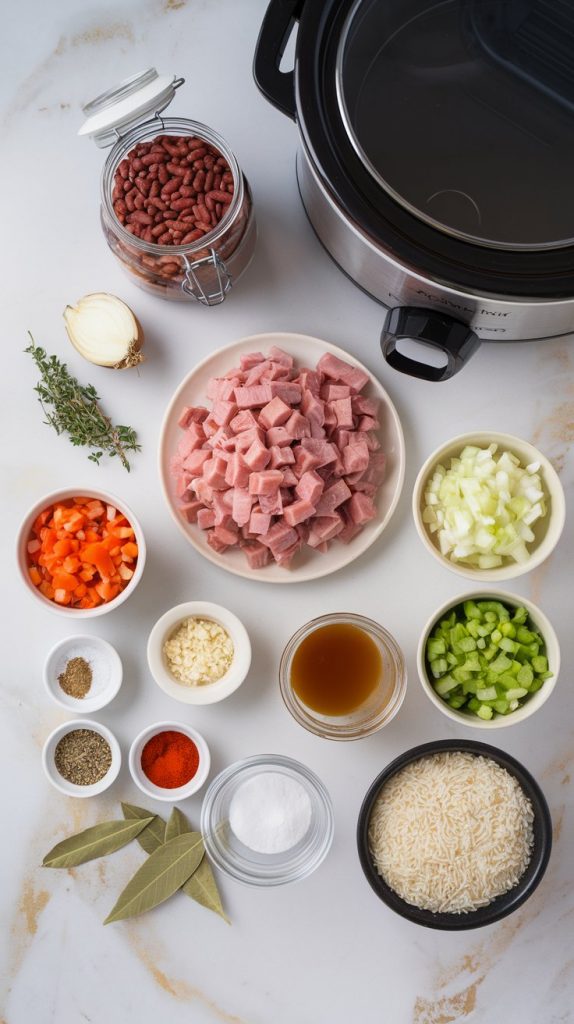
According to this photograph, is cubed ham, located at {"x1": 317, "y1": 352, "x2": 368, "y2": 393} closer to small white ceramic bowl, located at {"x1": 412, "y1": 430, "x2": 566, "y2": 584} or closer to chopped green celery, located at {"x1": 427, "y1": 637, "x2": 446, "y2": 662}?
small white ceramic bowl, located at {"x1": 412, "y1": 430, "x2": 566, "y2": 584}

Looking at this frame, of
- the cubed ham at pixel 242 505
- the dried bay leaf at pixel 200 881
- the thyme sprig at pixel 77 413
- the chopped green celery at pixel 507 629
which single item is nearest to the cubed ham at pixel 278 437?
the cubed ham at pixel 242 505

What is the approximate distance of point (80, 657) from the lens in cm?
170

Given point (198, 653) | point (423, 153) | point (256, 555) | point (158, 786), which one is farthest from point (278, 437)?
point (158, 786)

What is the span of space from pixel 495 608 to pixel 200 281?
0.87 metres

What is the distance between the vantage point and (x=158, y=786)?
5.50 feet

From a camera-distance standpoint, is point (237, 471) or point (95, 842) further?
point (95, 842)

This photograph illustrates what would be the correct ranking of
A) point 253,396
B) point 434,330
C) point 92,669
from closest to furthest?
point 434,330 < point 253,396 < point 92,669

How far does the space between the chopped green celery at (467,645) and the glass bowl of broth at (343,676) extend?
0.16 m

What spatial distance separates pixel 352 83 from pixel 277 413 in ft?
1.90

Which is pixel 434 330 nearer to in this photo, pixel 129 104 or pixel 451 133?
pixel 451 133

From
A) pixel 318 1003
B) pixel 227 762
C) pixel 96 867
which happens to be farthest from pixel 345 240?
pixel 318 1003

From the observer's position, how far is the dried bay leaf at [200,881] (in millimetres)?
1675

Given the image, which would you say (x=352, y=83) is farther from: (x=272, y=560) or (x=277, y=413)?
(x=272, y=560)

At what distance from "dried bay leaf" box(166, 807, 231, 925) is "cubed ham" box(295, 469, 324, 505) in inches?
27.9
